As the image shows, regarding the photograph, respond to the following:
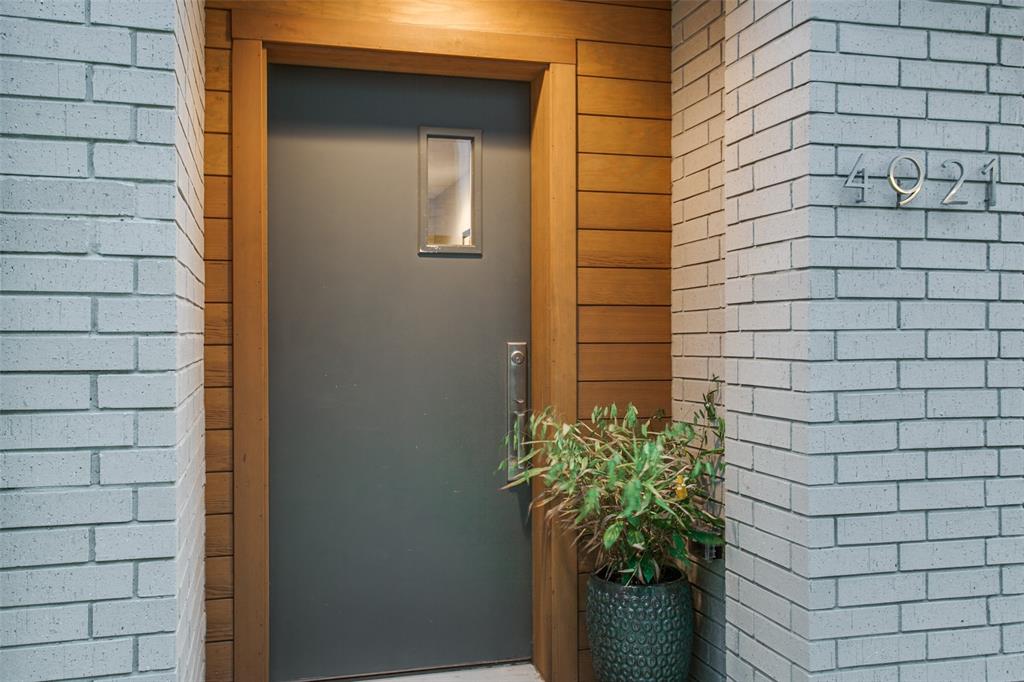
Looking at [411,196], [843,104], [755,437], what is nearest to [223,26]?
[411,196]

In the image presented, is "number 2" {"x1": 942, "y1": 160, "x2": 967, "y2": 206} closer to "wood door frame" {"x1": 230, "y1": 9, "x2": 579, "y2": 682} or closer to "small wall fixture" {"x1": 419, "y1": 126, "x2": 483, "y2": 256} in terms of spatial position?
"wood door frame" {"x1": 230, "y1": 9, "x2": 579, "y2": 682}

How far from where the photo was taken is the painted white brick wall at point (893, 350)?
1.87m

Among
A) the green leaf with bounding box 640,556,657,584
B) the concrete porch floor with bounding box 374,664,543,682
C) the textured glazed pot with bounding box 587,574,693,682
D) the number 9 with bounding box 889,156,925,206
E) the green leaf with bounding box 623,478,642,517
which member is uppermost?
the number 9 with bounding box 889,156,925,206

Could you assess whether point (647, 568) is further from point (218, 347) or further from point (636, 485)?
point (218, 347)

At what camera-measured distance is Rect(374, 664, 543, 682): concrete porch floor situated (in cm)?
262

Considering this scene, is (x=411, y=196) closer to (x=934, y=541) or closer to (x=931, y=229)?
(x=931, y=229)

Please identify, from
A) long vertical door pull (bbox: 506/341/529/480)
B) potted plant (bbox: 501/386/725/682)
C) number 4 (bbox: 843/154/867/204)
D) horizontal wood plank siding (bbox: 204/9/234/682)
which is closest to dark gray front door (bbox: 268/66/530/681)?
long vertical door pull (bbox: 506/341/529/480)

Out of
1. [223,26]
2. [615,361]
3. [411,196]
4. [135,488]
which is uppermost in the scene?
[223,26]

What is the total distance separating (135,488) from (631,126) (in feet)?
5.91

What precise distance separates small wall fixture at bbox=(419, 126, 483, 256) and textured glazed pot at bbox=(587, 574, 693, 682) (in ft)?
3.62

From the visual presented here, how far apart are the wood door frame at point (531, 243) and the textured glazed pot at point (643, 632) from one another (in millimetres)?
306

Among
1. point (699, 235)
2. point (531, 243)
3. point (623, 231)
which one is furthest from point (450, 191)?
point (699, 235)

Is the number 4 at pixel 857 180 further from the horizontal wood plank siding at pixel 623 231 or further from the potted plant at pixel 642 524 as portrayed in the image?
the horizontal wood plank siding at pixel 623 231

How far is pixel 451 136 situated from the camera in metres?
2.69
